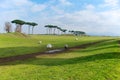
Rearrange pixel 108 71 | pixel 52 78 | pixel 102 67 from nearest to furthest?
1. pixel 52 78
2. pixel 108 71
3. pixel 102 67

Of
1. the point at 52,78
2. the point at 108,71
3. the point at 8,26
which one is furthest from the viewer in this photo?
the point at 8,26

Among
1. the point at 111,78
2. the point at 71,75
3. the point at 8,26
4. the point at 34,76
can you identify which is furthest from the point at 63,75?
the point at 8,26

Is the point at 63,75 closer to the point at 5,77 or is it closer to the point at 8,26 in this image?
the point at 5,77

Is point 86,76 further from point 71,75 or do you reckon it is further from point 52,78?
point 52,78

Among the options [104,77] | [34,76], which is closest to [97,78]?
[104,77]

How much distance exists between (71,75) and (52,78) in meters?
1.53

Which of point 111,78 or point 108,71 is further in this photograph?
point 108,71

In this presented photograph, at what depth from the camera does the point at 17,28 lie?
139750 mm

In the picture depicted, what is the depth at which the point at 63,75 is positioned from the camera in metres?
19.2

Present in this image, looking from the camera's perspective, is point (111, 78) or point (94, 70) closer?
point (111, 78)

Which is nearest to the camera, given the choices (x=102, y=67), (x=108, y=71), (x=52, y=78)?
(x=52, y=78)

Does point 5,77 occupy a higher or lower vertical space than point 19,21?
lower

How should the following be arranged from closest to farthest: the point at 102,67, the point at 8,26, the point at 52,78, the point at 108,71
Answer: the point at 52,78, the point at 108,71, the point at 102,67, the point at 8,26

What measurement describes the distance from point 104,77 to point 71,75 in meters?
2.31
